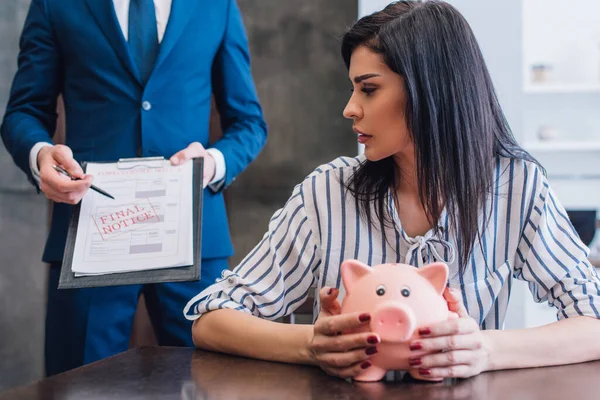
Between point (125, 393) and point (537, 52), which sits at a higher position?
point (537, 52)

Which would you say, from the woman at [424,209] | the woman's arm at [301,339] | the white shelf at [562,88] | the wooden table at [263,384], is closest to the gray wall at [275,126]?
the woman at [424,209]

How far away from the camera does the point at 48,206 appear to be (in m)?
2.71

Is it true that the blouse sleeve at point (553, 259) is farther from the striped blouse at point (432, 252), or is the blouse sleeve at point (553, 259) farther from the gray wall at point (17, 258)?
the gray wall at point (17, 258)

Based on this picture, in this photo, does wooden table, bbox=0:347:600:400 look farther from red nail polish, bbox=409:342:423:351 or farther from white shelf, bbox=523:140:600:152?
white shelf, bbox=523:140:600:152

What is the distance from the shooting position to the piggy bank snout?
0.86 m

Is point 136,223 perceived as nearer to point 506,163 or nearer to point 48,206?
point 506,163

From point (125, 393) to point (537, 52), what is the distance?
389 centimetres

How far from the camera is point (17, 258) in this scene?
2582 millimetres

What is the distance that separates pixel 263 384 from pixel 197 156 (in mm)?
749

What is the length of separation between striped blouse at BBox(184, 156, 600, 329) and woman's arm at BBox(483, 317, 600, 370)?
0.08 m

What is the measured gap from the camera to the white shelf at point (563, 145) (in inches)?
155

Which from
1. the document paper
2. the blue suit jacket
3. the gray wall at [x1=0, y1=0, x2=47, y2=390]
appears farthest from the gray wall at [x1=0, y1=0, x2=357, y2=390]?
the document paper

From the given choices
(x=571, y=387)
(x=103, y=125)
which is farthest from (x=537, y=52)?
(x=571, y=387)

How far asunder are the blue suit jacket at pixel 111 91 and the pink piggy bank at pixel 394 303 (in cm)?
78
